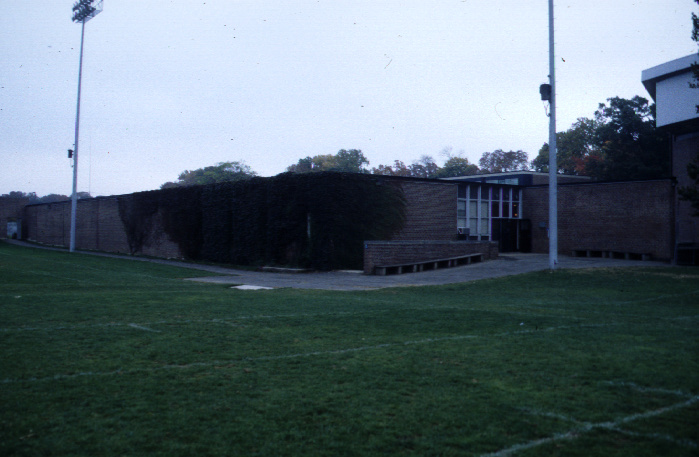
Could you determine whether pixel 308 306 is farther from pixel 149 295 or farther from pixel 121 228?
pixel 121 228

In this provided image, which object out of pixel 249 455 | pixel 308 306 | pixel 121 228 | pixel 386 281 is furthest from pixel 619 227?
pixel 121 228

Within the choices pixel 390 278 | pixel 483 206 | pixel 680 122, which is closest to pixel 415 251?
pixel 390 278

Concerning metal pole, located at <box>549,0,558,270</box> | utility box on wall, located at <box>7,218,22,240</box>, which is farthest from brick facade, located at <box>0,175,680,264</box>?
utility box on wall, located at <box>7,218,22,240</box>

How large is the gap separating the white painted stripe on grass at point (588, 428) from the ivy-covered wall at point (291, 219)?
22.7 metres

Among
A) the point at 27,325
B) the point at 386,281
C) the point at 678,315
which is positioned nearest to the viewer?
the point at 27,325

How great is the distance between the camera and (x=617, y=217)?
32.2m

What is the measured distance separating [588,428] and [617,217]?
30.9 meters

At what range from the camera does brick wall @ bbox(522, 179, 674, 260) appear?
99.8 feet

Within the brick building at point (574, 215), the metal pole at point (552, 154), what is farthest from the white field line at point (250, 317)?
the brick building at point (574, 215)

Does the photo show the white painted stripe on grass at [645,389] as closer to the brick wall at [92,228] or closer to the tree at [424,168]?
the brick wall at [92,228]

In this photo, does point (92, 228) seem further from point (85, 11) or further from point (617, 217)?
point (617, 217)

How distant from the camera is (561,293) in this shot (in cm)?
1697

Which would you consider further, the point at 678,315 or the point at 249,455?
the point at 678,315

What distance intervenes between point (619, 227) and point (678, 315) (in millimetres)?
22557
